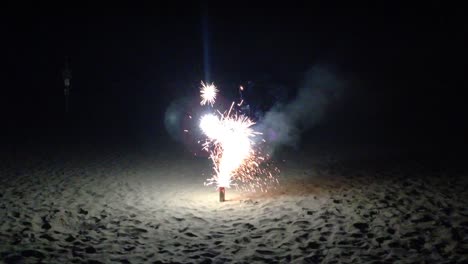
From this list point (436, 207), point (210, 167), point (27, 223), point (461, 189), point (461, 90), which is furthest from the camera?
point (461, 90)

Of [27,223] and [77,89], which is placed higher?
[77,89]

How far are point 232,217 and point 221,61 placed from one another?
36.7 meters

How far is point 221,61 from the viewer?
43.8 meters

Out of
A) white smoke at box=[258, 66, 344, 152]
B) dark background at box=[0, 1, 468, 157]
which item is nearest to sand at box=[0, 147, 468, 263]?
white smoke at box=[258, 66, 344, 152]

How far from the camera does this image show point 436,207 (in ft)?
26.8

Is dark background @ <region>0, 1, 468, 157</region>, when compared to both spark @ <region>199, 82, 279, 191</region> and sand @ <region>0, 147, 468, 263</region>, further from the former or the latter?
sand @ <region>0, 147, 468, 263</region>

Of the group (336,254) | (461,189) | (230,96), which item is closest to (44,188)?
(336,254)

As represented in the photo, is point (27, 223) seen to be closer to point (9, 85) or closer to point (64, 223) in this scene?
point (64, 223)

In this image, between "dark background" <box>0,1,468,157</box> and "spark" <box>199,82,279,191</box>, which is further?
"dark background" <box>0,1,468,157</box>

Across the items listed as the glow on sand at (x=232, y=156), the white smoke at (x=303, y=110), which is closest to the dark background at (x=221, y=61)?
the white smoke at (x=303, y=110)

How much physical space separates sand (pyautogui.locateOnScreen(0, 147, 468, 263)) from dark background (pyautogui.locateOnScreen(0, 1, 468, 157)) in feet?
26.2

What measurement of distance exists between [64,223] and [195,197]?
10.5 feet

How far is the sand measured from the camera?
6.33m

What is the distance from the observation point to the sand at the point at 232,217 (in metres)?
6.33
